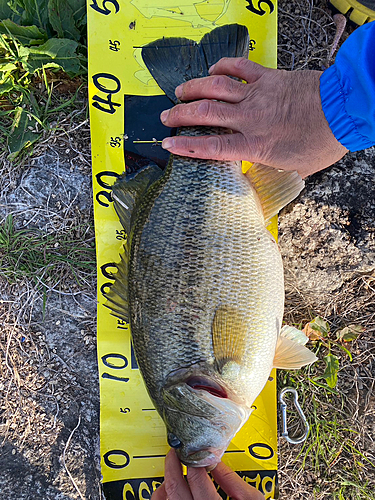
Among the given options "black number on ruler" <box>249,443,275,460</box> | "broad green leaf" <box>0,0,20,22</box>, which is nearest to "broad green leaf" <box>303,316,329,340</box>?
"black number on ruler" <box>249,443,275,460</box>

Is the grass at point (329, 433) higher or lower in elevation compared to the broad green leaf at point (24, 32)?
lower

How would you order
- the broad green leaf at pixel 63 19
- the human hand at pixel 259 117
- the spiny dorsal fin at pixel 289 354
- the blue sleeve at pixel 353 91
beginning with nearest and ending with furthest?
1. the blue sleeve at pixel 353 91
2. the human hand at pixel 259 117
3. the spiny dorsal fin at pixel 289 354
4. the broad green leaf at pixel 63 19

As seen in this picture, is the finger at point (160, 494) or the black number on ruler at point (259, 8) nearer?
the finger at point (160, 494)

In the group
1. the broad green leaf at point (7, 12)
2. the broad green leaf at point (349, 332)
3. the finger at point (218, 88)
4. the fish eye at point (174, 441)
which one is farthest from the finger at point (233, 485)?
the broad green leaf at point (7, 12)

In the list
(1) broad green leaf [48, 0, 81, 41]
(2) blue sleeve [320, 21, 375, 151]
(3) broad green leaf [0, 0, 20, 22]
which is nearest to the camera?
(2) blue sleeve [320, 21, 375, 151]

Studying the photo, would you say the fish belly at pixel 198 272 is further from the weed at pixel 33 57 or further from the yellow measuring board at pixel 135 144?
the weed at pixel 33 57

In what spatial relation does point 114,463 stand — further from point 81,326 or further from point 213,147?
point 213,147

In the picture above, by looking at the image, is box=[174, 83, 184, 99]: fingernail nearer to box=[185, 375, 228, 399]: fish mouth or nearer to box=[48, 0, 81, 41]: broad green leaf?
box=[48, 0, 81, 41]: broad green leaf

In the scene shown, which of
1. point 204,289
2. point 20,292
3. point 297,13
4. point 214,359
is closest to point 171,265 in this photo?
point 204,289

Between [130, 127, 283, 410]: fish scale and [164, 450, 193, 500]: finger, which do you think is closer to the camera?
[130, 127, 283, 410]: fish scale
